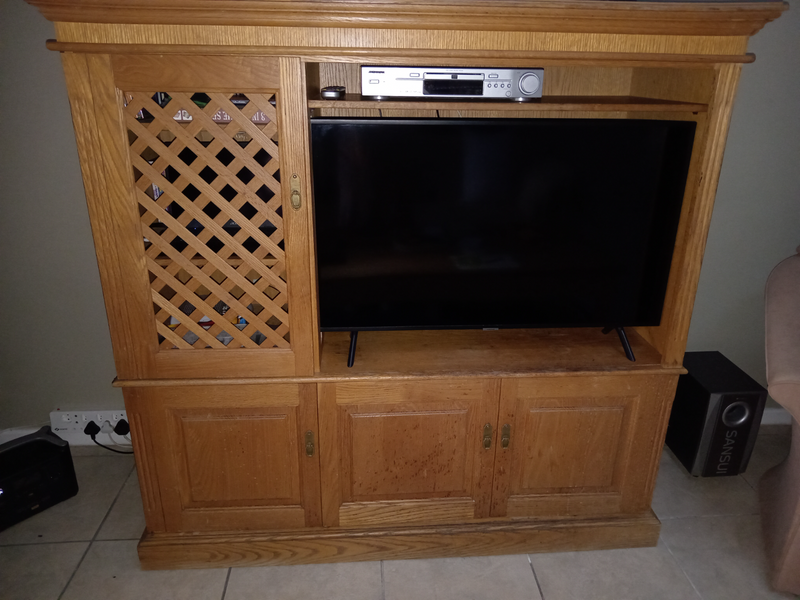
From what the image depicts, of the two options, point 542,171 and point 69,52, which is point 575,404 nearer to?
point 542,171

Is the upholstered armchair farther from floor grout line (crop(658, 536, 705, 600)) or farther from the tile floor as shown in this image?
floor grout line (crop(658, 536, 705, 600))

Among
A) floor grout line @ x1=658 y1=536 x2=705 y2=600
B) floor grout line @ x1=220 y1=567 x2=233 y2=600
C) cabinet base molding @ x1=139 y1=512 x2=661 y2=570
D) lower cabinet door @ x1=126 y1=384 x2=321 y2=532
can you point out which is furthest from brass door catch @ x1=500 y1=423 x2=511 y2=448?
floor grout line @ x1=220 y1=567 x2=233 y2=600

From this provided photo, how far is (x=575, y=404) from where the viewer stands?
5.67ft

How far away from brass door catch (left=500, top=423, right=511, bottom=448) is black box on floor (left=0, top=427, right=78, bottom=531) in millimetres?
1538

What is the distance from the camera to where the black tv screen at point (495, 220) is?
4.97ft

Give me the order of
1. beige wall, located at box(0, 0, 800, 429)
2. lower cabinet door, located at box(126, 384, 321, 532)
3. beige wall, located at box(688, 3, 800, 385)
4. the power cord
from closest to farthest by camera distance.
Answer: lower cabinet door, located at box(126, 384, 321, 532)
beige wall, located at box(0, 0, 800, 429)
beige wall, located at box(688, 3, 800, 385)
the power cord

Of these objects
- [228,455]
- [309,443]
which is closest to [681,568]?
[309,443]

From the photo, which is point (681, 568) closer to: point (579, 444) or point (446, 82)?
point (579, 444)

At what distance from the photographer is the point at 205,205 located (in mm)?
1482

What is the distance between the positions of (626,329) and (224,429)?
1366 millimetres

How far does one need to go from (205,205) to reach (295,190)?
9.9 inches

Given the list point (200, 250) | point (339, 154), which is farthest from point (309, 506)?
point (339, 154)

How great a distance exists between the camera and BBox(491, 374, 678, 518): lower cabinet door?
171 centimetres

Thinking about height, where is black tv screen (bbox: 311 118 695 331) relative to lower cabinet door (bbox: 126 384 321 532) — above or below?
above
